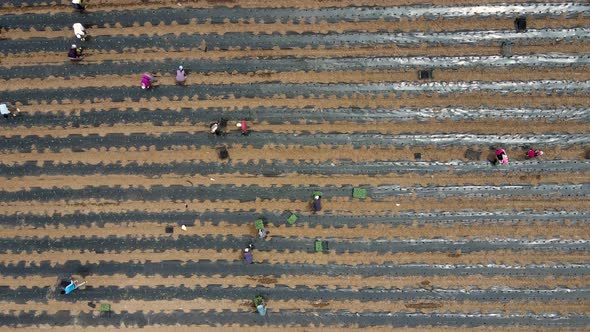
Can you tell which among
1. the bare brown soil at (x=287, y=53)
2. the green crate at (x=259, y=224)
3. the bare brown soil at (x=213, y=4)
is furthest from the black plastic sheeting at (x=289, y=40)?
the green crate at (x=259, y=224)

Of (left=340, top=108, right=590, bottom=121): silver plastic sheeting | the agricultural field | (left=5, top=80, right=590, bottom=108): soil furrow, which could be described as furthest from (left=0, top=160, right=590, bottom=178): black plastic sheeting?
(left=5, top=80, right=590, bottom=108): soil furrow

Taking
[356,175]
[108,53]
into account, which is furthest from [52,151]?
[356,175]

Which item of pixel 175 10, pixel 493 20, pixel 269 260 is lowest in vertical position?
pixel 269 260

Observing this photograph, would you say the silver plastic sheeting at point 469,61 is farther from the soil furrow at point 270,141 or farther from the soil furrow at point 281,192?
the soil furrow at point 281,192

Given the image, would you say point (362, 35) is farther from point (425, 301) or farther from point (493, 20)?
point (425, 301)

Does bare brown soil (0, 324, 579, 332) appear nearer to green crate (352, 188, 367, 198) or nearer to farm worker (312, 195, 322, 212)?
farm worker (312, 195, 322, 212)

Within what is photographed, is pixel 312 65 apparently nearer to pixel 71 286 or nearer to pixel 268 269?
pixel 268 269
